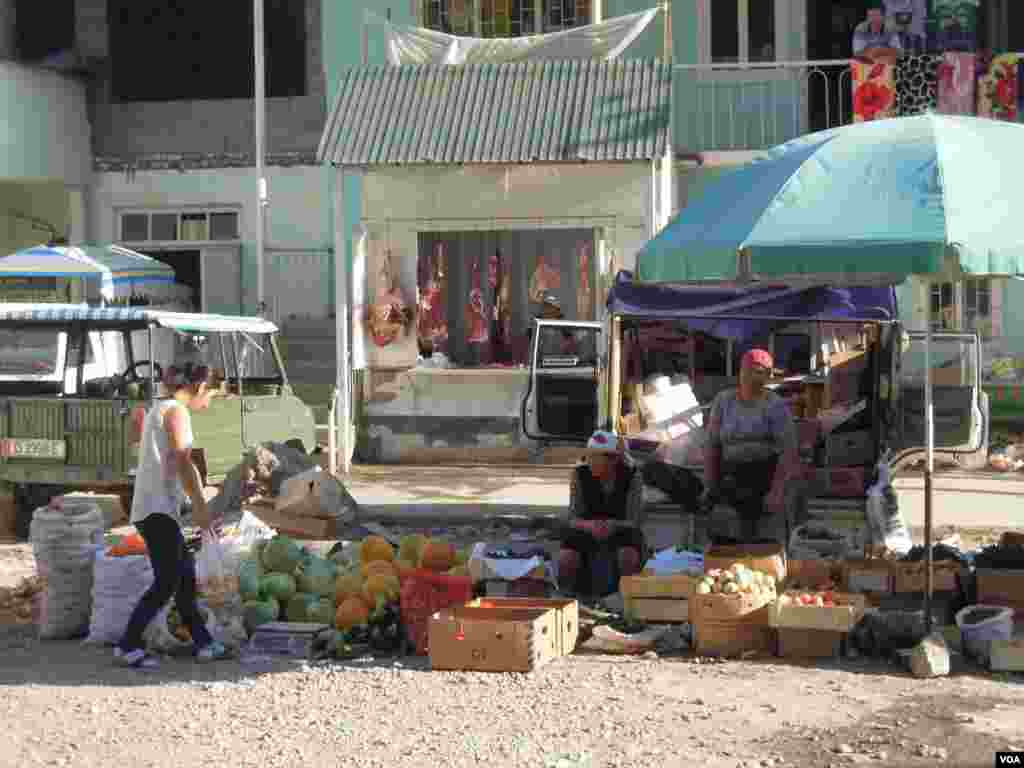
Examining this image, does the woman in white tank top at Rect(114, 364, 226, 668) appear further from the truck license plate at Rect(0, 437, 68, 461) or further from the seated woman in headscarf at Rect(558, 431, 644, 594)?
the truck license plate at Rect(0, 437, 68, 461)

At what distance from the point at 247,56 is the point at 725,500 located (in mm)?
15102

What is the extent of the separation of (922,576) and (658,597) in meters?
1.64

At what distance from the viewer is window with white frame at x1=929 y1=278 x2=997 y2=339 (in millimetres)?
19812

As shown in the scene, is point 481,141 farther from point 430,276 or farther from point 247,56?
point 247,56

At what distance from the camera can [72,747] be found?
7.22m

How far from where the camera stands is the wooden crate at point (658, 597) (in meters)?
9.38

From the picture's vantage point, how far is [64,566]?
9586 millimetres

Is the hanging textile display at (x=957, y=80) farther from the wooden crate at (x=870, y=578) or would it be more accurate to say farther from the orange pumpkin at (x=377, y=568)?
the orange pumpkin at (x=377, y=568)

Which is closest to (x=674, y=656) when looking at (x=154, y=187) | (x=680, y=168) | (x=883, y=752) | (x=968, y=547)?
(x=883, y=752)

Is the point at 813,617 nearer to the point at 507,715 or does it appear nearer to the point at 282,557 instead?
the point at 507,715

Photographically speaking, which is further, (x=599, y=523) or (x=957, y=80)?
(x=957, y=80)

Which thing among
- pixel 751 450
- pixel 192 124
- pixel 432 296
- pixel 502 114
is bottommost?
pixel 751 450

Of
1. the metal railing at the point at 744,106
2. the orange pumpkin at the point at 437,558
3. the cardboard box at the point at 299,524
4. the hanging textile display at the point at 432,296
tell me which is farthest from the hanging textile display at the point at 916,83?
the orange pumpkin at the point at 437,558

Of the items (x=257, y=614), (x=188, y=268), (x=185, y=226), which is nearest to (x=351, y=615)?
(x=257, y=614)
